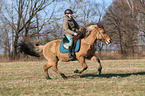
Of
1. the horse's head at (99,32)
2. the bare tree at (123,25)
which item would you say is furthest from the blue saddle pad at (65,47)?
the bare tree at (123,25)

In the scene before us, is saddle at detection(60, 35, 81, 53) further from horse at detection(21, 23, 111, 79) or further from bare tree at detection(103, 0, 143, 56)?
bare tree at detection(103, 0, 143, 56)

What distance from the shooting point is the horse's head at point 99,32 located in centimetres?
927

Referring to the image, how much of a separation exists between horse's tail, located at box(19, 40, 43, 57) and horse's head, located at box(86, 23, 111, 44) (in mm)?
2543

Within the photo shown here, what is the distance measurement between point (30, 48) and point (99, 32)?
3.52 meters

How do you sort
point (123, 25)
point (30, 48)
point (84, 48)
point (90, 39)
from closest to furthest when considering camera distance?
1. point (84, 48)
2. point (90, 39)
3. point (30, 48)
4. point (123, 25)


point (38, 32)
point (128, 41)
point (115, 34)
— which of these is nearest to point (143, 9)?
point (128, 41)

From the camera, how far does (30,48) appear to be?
11.1 metres

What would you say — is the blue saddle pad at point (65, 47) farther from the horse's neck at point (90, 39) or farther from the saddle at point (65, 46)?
the horse's neck at point (90, 39)

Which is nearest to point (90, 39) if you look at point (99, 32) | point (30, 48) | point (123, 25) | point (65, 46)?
point (99, 32)

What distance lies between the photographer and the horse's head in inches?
365

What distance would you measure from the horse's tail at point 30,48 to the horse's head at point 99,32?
2.54 metres

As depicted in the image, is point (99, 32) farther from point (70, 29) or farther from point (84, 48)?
point (70, 29)

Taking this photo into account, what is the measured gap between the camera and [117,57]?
27.9m

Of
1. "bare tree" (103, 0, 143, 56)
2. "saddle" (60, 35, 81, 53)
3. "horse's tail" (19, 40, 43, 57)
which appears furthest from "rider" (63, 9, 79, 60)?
"bare tree" (103, 0, 143, 56)
